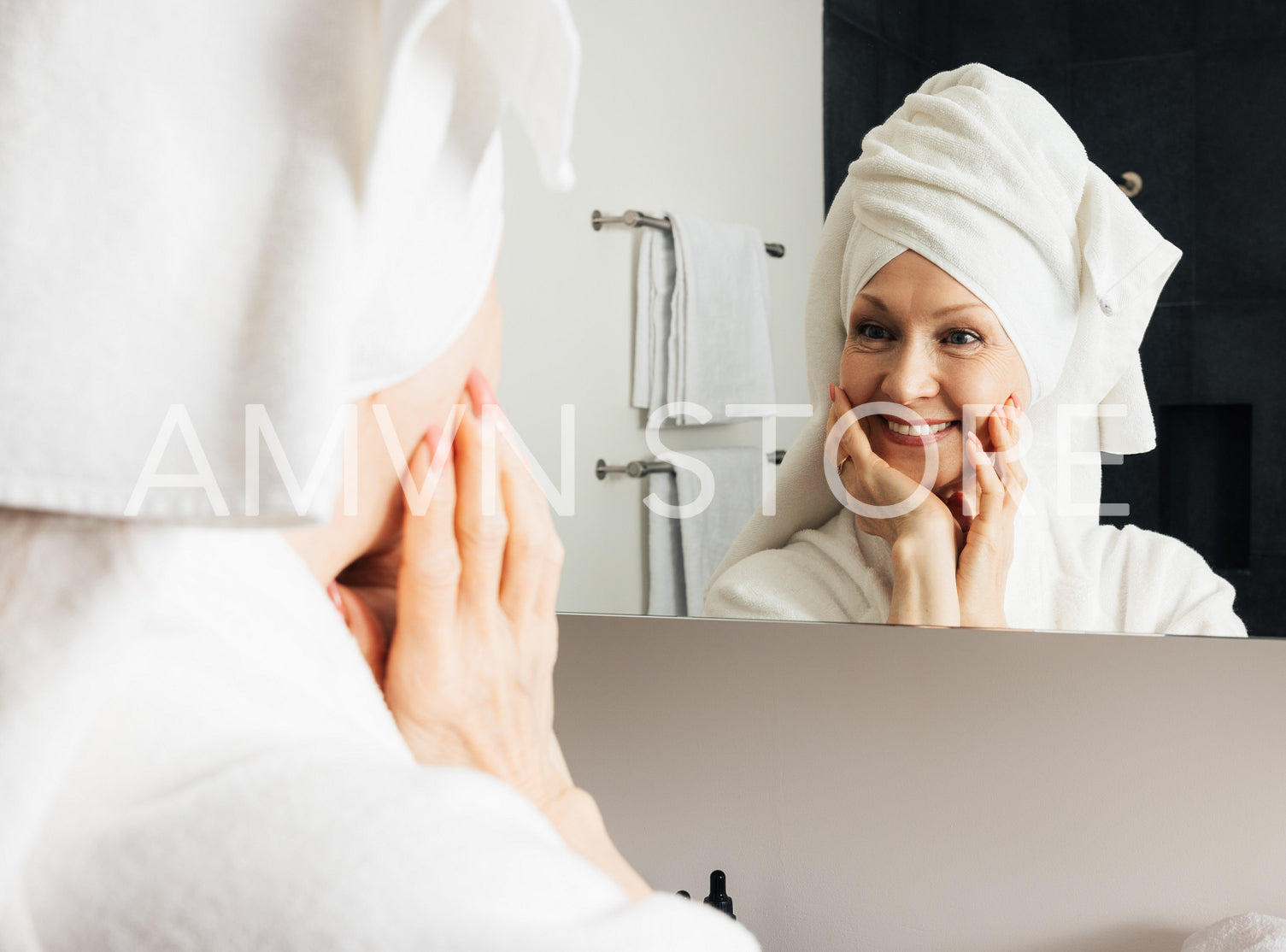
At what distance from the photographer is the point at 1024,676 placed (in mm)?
638

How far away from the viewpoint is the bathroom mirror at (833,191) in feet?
1.95

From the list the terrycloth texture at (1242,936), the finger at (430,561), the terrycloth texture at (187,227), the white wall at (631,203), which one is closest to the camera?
the terrycloth texture at (187,227)

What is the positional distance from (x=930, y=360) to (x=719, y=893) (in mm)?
399

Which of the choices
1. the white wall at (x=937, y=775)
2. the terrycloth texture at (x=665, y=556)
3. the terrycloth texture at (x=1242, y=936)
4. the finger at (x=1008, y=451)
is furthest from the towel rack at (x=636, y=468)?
the terrycloth texture at (x=1242, y=936)

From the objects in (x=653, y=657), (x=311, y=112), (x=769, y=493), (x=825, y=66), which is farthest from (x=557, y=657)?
(x=311, y=112)

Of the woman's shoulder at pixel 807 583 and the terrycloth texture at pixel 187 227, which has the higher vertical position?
the terrycloth texture at pixel 187 227

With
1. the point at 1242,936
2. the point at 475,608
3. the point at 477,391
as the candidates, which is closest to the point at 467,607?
the point at 475,608

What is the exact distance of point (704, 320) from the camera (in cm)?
70

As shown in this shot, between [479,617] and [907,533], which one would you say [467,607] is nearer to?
[479,617]

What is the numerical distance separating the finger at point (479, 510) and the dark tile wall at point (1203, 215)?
0.38m

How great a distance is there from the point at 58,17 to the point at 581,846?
53cm

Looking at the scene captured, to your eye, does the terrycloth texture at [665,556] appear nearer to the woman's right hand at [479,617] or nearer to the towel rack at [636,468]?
the towel rack at [636,468]

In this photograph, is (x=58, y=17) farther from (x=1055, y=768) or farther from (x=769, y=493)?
(x=1055, y=768)

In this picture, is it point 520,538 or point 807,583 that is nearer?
point 520,538
